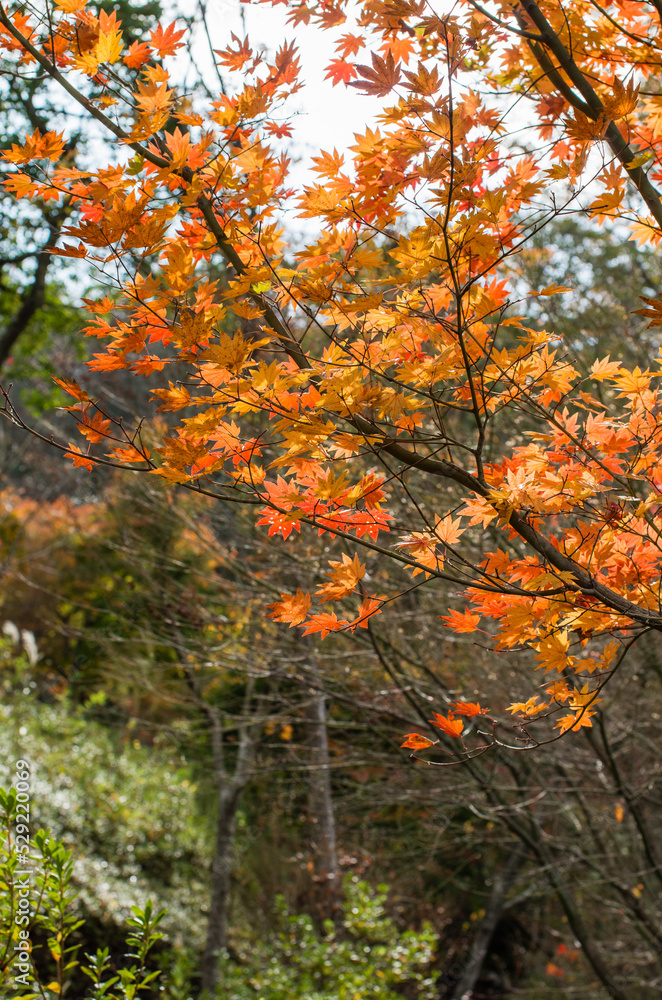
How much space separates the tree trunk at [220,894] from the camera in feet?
18.5

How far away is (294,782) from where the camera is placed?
5.88 metres

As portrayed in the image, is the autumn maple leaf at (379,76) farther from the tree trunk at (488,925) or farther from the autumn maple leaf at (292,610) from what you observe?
the tree trunk at (488,925)

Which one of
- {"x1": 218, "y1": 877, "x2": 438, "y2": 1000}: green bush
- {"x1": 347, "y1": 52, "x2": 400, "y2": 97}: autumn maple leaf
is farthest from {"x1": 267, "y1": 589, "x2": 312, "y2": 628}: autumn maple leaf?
{"x1": 218, "y1": 877, "x2": 438, "y2": 1000}: green bush

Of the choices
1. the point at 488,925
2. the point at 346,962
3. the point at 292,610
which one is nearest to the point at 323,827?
the point at 346,962

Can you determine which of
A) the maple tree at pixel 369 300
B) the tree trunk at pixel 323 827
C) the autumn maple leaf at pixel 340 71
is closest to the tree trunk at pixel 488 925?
the tree trunk at pixel 323 827

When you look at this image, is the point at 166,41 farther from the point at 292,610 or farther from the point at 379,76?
the point at 292,610

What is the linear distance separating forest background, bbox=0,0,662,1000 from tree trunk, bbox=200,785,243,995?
0.02 metres

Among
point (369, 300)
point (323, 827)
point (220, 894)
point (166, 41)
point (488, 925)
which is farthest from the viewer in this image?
point (488, 925)

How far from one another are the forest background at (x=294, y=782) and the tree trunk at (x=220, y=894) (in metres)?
0.02

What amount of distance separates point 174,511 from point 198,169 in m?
2.59

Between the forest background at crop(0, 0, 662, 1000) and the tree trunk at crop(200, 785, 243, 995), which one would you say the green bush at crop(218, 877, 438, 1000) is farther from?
the tree trunk at crop(200, 785, 243, 995)

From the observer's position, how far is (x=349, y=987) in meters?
4.16

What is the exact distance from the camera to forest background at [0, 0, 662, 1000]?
3.59 metres

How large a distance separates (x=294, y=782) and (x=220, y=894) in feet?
3.78
